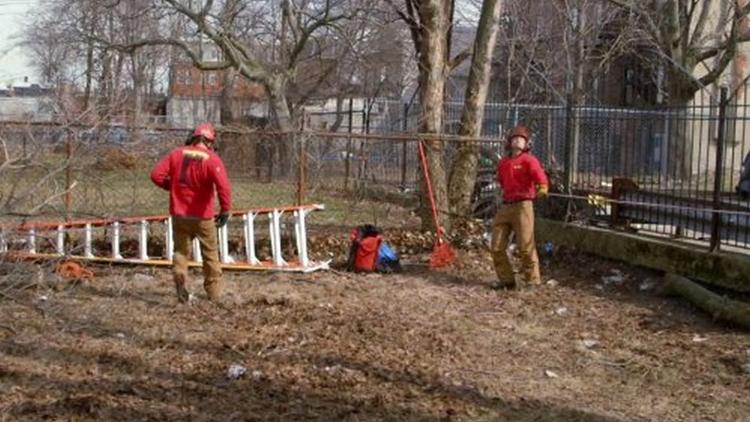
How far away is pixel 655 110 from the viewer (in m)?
11.4

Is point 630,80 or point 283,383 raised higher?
point 630,80

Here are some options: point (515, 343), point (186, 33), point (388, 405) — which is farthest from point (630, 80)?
point (388, 405)

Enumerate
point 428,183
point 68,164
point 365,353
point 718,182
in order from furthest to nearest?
point 428,183 < point 718,182 < point 68,164 < point 365,353

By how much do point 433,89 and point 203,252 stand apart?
5279 mm

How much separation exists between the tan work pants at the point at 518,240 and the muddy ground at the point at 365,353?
265 mm

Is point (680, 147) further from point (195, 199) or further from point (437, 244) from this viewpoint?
point (195, 199)

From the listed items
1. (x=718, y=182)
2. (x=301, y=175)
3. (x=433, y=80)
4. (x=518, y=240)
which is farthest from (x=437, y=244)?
(x=718, y=182)

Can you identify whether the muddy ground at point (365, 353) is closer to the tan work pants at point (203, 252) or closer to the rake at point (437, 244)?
the tan work pants at point (203, 252)

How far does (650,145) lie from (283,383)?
714 centimetres

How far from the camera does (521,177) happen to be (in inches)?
396

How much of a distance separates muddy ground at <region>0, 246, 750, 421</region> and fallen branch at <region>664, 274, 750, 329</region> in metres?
0.11

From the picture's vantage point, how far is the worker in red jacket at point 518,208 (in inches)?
394

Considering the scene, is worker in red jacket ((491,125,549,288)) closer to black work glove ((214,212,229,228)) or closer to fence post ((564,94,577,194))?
fence post ((564,94,577,194))

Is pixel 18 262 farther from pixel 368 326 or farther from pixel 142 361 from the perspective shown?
pixel 368 326
